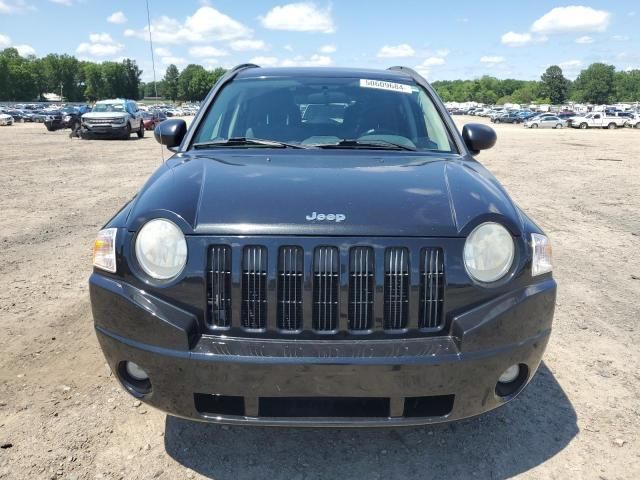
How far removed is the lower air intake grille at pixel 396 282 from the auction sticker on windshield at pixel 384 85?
2062 millimetres

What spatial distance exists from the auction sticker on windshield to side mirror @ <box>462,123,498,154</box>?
1.76 feet

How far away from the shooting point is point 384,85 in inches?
161

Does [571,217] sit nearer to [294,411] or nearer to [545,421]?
[545,421]

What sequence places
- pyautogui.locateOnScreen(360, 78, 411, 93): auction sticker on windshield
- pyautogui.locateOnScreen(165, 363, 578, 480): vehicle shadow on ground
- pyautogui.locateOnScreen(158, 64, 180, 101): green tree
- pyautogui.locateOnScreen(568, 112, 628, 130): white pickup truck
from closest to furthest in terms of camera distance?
pyautogui.locateOnScreen(165, 363, 578, 480): vehicle shadow on ground, pyautogui.locateOnScreen(360, 78, 411, 93): auction sticker on windshield, pyautogui.locateOnScreen(568, 112, 628, 130): white pickup truck, pyautogui.locateOnScreen(158, 64, 180, 101): green tree

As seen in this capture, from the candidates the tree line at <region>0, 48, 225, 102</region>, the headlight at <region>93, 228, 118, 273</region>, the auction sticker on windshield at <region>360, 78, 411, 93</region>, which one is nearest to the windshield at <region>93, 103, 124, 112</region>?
the auction sticker on windshield at <region>360, 78, 411, 93</region>

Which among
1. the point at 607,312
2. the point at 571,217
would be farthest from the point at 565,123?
the point at 607,312

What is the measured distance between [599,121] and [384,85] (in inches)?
2385

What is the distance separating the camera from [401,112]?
12.8ft

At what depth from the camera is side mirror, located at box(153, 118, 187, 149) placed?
154 inches

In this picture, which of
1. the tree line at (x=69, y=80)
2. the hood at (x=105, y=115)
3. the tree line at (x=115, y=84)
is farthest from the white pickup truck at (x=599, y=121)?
the tree line at (x=69, y=80)

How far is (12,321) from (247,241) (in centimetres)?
297

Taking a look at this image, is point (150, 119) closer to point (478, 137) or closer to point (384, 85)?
point (384, 85)

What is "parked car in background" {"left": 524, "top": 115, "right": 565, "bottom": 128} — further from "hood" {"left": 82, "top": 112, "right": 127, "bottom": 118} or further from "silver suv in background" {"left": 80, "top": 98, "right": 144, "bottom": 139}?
"hood" {"left": 82, "top": 112, "right": 127, "bottom": 118}

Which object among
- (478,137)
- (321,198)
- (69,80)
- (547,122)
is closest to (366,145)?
(478,137)
